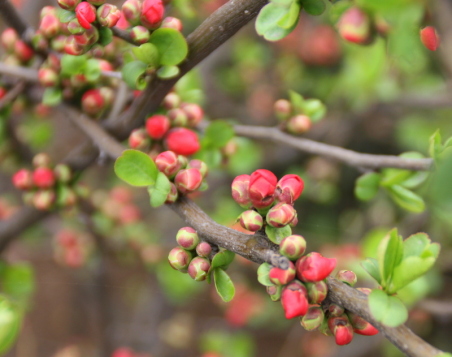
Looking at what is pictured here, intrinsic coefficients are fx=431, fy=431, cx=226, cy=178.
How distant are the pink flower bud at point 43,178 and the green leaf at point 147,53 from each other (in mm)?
366

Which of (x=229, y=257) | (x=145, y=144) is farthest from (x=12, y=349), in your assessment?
(x=229, y=257)

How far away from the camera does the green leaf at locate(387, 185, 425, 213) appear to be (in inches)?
28.0

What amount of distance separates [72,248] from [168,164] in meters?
0.97

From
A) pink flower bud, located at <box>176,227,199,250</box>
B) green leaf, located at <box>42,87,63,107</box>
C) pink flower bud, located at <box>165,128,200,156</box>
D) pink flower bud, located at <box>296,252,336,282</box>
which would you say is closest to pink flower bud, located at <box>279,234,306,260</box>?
pink flower bud, located at <box>296,252,336,282</box>

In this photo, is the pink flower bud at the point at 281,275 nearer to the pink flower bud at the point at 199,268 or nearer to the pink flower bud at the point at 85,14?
the pink flower bud at the point at 199,268

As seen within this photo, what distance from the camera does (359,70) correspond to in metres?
1.49

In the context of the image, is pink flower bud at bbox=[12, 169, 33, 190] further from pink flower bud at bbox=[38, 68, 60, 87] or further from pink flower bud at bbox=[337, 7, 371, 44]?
pink flower bud at bbox=[337, 7, 371, 44]

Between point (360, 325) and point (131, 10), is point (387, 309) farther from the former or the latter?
point (131, 10)

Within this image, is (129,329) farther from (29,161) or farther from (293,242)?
(293,242)

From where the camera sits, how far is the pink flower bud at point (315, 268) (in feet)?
1.53

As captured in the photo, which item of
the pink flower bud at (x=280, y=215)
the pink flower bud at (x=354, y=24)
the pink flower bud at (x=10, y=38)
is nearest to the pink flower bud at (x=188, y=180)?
the pink flower bud at (x=280, y=215)

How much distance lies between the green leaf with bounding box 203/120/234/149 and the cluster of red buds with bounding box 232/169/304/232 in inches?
9.6

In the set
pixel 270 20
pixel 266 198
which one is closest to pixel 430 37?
pixel 270 20

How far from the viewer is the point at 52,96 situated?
2.52 ft
